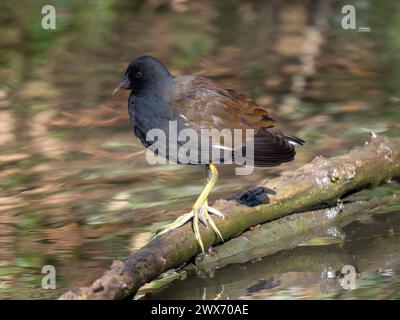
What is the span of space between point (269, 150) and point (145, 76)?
84 cm

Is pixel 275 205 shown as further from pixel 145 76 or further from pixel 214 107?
pixel 145 76

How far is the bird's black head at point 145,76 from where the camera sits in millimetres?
5418

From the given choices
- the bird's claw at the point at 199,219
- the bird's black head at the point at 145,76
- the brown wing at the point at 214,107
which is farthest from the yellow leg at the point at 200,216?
the bird's black head at the point at 145,76

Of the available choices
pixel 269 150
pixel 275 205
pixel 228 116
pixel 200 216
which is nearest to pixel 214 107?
pixel 228 116

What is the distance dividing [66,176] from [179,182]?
3.02ft

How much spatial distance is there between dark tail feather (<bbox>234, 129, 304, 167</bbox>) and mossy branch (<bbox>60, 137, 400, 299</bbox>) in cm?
36

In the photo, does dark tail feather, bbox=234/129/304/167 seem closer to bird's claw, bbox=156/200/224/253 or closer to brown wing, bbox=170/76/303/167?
brown wing, bbox=170/76/303/167

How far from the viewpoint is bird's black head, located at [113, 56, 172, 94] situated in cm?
542

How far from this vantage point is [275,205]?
222 inches

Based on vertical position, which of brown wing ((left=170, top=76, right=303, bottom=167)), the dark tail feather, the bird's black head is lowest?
the dark tail feather

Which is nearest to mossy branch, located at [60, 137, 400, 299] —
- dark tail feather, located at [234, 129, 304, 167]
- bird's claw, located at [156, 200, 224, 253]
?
bird's claw, located at [156, 200, 224, 253]

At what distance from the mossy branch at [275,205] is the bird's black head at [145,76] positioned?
78cm
